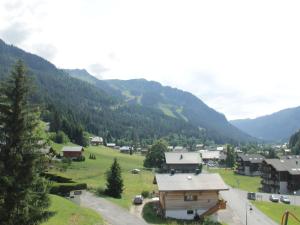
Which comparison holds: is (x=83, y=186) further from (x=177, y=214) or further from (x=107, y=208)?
(x=177, y=214)

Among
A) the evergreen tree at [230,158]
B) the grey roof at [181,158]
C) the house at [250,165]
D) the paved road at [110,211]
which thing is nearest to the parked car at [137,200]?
the paved road at [110,211]

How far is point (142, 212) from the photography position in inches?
2559

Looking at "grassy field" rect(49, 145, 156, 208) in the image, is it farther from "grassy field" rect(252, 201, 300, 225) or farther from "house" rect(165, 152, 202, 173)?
"grassy field" rect(252, 201, 300, 225)

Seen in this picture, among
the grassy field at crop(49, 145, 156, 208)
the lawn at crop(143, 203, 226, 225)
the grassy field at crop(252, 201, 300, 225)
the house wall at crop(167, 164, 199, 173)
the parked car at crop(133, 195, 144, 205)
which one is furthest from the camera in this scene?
the house wall at crop(167, 164, 199, 173)

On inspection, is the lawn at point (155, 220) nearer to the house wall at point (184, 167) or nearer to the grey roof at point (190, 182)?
the grey roof at point (190, 182)

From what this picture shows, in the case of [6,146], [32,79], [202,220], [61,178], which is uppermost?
[32,79]

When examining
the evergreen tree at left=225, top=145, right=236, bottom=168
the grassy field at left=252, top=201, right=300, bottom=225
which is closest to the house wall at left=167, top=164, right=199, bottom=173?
the grassy field at left=252, top=201, right=300, bottom=225

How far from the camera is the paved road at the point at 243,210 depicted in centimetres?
6625

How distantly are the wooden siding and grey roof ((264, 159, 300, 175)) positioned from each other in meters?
49.5

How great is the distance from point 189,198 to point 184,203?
1.12 meters

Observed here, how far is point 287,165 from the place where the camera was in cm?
11400

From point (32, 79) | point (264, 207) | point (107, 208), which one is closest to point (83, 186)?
point (107, 208)

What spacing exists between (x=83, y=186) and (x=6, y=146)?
46072 millimetres

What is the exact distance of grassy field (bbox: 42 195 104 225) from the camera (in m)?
46.0
